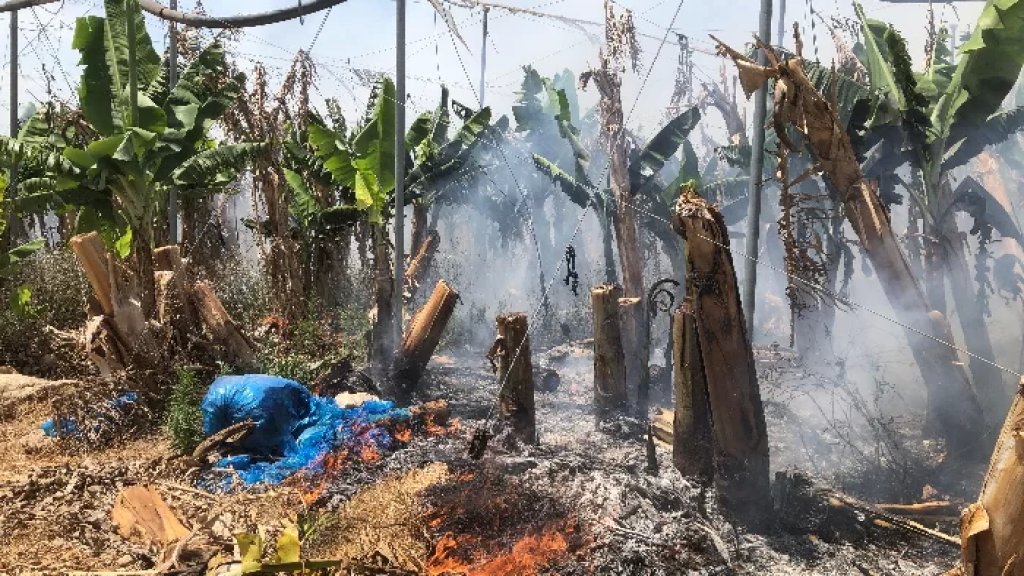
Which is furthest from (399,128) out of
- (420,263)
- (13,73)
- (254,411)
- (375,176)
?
(13,73)

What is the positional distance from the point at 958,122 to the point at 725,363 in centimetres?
542

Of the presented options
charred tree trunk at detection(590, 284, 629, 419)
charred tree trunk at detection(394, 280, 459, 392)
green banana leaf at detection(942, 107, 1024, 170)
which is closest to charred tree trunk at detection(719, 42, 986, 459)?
green banana leaf at detection(942, 107, 1024, 170)

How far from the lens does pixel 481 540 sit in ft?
15.8

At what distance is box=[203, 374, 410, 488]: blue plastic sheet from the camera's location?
685 cm

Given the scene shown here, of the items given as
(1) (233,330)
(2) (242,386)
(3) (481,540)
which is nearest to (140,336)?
(1) (233,330)

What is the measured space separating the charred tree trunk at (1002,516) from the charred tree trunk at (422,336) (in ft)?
27.1

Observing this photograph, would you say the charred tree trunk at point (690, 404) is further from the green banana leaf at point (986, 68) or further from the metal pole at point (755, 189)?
the green banana leaf at point (986, 68)

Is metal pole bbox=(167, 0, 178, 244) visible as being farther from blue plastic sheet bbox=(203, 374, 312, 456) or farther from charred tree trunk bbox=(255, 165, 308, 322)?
blue plastic sheet bbox=(203, 374, 312, 456)

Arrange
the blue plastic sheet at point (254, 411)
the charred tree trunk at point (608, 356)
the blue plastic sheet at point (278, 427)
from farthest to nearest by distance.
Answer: the charred tree trunk at point (608, 356)
the blue plastic sheet at point (254, 411)
the blue plastic sheet at point (278, 427)

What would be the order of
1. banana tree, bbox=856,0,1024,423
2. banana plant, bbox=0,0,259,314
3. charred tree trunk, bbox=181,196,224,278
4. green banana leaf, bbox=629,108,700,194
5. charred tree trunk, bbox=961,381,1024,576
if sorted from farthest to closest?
charred tree trunk, bbox=181,196,224,278 < green banana leaf, bbox=629,108,700,194 < banana plant, bbox=0,0,259,314 < banana tree, bbox=856,0,1024,423 < charred tree trunk, bbox=961,381,1024,576

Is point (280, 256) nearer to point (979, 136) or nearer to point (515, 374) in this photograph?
point (515, 374)

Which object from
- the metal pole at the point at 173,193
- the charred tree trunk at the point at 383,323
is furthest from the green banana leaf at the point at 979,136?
the metal pole at the point at 173,193

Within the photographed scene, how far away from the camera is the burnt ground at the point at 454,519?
Answer: 4.49 meters

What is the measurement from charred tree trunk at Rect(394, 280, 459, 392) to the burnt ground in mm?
3081
